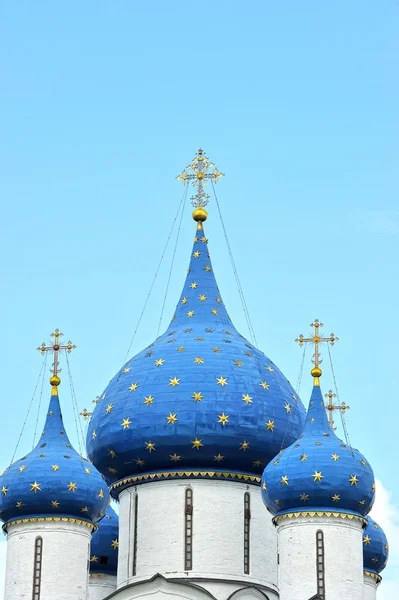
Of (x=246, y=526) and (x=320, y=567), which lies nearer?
(x=320, y=567)

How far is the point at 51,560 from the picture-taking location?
34156mm

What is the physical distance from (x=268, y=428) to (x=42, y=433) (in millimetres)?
3814

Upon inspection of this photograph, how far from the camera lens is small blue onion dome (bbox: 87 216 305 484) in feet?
117

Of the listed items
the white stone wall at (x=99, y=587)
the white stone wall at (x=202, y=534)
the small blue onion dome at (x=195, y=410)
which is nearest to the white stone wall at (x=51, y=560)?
the white stone wall at (x=202, y=534)

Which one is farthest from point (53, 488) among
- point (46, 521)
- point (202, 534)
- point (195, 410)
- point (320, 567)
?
point (320, 567)

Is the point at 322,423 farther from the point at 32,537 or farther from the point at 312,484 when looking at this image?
the point at 32,537

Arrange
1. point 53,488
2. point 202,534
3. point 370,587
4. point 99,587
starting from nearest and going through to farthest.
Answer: point 53,488 < point 202,534 < point 99,587 < point 370,587

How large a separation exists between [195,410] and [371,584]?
210 inches

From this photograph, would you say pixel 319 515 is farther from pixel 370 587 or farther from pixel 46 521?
pixel 370 587

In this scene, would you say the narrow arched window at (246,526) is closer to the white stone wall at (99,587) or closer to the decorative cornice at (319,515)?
the decorative cornice at (319,515)

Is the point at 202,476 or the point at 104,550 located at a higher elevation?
the point at 202,476

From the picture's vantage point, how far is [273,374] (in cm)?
3703

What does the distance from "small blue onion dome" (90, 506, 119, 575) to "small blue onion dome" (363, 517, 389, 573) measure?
4466 millimetres

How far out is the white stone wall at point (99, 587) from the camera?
1494 inches
